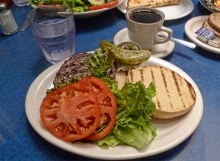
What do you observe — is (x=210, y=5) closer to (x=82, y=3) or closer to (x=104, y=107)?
(x=82, y=3)

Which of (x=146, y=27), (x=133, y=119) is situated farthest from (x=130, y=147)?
(x=146, y=27)

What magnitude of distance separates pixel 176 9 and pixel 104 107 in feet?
4.16

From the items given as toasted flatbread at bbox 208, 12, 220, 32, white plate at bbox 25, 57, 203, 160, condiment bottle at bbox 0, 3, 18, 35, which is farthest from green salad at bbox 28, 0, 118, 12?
white plate at bbox 25, 57, 203, 160

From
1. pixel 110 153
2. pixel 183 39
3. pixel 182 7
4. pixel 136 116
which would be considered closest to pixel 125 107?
pixel 136 116

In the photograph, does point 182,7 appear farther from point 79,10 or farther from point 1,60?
point 1,60

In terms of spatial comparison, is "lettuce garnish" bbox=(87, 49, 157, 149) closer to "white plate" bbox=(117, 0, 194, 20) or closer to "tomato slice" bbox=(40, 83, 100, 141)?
"tomato slice" bbox=(40, 83, 100, 141)

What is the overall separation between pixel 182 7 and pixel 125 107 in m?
1.24

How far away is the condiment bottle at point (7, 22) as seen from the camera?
166cm

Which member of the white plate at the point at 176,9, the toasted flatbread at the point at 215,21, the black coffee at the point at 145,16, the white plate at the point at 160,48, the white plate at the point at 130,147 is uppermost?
the black coffee at the point at 145,16

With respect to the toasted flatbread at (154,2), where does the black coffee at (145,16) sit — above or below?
above

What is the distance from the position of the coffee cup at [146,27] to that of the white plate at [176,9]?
1.26 feet

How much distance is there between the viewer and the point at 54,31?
1413mm

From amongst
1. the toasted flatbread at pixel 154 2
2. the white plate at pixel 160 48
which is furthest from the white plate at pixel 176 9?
the white plate at pixel 160 48

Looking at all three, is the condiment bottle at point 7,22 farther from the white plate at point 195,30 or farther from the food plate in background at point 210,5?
the food plate in background at point 210,5
